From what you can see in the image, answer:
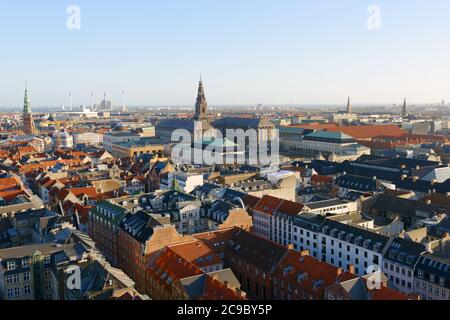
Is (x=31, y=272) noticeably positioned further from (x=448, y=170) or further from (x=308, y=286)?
(x=448, y=170)

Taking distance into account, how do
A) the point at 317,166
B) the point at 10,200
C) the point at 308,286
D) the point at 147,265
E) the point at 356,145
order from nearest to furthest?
1. the point at 308,286
2. the point at 147,265
3. the point at 10,200
4. the point at 317,166
5. the point at 356,145

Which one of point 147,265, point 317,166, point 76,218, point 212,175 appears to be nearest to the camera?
point 147,265

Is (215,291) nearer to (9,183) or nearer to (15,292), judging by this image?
(15,292)

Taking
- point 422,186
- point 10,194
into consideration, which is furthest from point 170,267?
point 422,186

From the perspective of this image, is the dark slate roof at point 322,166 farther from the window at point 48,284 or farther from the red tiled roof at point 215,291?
the window at point 48,284

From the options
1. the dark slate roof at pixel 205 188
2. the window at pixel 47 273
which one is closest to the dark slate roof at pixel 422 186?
the dark slate roof at pixel 205 188

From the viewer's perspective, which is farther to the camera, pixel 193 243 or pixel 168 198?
pixel 168 198

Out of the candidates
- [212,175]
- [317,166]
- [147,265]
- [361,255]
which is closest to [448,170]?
[317,166]

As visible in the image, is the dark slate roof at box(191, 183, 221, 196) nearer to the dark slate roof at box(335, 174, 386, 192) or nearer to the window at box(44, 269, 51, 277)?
the dark slate roof at box(335, 174, 386, 192)
